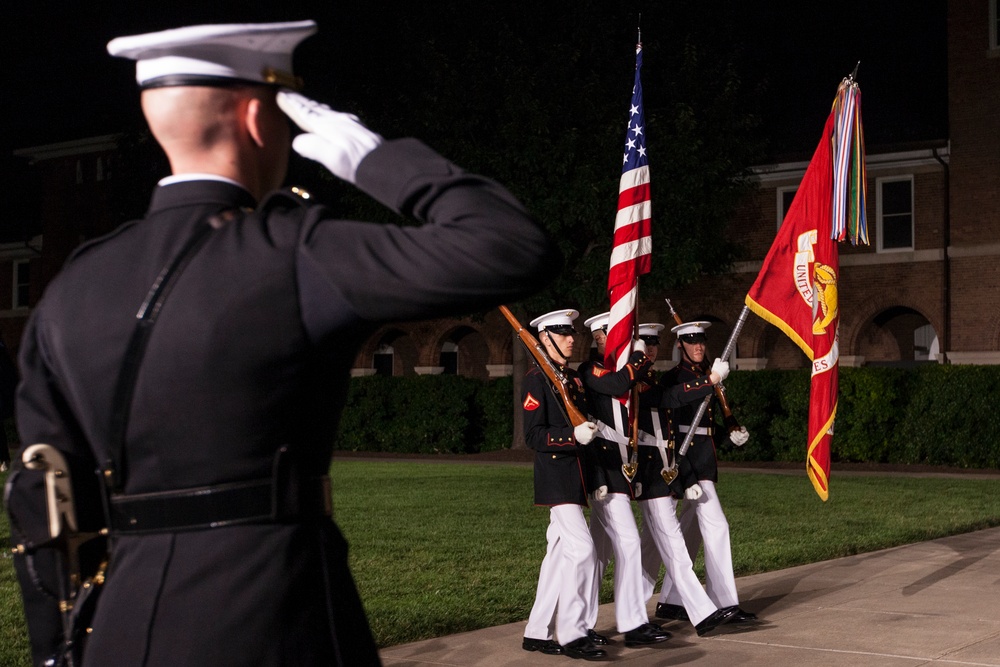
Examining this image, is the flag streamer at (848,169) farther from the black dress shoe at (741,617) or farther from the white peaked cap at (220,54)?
the white peaked cap at (220,54)

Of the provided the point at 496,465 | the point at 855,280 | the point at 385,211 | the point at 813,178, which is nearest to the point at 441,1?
the point at 385,211

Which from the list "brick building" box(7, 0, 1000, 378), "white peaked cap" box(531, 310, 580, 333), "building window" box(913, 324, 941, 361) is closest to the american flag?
"white peaked cap" box(531, 310, 580, 333)

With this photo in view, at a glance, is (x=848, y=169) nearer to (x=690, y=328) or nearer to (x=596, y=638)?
(x=690, y=328)

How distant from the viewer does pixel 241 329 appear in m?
2.24

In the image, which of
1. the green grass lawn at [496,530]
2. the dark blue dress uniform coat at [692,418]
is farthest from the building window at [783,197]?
the dark blue dress uniform coat at [692,418]

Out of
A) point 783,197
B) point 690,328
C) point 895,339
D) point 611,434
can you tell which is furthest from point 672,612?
point 895,339

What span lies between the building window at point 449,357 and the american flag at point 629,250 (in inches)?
1208

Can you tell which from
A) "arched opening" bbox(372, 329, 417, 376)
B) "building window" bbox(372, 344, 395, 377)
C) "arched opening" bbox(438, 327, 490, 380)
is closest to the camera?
"arched opening" bbox(438, 327, 490, 380)

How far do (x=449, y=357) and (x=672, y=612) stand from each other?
31607 mm

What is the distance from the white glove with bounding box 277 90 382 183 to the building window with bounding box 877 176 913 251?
29520 mm

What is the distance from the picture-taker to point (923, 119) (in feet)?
104

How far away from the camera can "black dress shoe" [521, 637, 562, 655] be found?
7586mm

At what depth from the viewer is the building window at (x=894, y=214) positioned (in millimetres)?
30359

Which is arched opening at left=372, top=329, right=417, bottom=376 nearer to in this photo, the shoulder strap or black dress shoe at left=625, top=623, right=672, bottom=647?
black dress shoe at left=625, top=623, right=672, bottom=647
